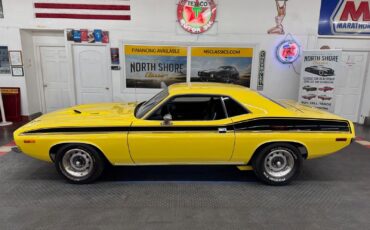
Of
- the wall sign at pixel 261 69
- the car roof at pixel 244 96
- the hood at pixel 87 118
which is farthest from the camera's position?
the wall sign at pixel 261 69

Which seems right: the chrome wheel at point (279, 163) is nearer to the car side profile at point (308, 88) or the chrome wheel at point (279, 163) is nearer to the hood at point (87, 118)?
the hood at point (87, 118)

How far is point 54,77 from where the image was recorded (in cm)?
725

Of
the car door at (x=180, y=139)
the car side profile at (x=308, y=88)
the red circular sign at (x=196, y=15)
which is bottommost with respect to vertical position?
the car door at (x=180, y=139)

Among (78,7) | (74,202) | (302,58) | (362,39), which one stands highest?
(78,7)

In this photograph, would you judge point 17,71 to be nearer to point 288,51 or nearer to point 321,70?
point 288,51

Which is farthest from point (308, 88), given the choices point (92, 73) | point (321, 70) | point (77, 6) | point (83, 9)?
point (77, 6)

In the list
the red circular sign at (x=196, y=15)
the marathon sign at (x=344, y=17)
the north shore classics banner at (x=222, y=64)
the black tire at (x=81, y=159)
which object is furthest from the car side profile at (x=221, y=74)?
the black tire at (x=81, y=159)

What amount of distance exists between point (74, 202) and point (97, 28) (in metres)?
4.94

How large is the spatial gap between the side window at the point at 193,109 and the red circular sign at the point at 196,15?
3339 millimetres

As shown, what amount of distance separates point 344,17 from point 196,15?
3.97 metres

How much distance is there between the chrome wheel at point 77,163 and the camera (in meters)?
3.44

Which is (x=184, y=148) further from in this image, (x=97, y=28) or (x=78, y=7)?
(x=78, y=7)

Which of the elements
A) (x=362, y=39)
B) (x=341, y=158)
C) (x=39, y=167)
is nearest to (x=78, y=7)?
(x=39, y=167)

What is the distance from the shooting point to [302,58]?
6.50 meters
